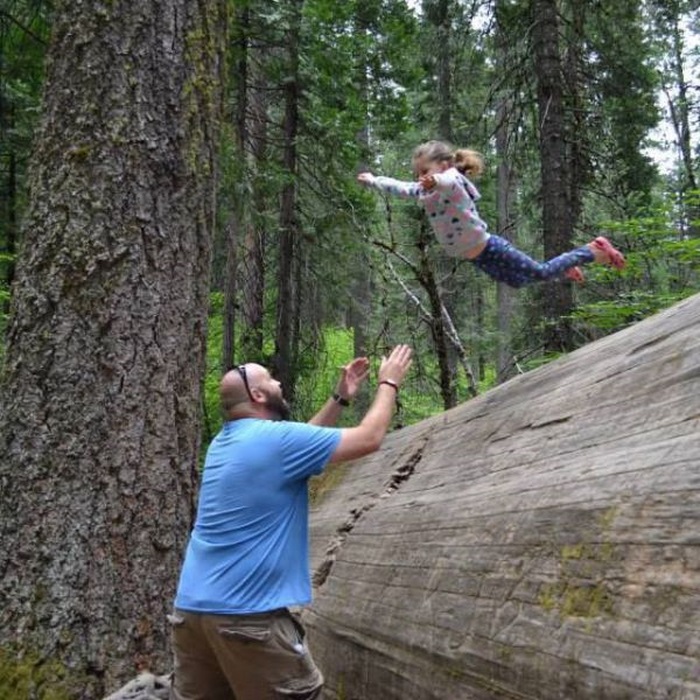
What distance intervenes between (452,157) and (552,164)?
5.25m

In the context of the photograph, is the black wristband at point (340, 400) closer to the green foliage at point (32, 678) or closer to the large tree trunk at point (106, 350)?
the large tree trunk at point (106, 350)

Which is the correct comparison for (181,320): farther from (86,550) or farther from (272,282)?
(272,282)

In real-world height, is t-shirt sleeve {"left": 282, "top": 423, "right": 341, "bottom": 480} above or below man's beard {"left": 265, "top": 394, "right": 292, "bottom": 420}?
below

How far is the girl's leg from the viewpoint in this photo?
5121 millimetres

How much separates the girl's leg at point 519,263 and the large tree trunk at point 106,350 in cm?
195

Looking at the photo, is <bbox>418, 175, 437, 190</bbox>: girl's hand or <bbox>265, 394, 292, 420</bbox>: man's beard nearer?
<bbox>265, 394, 292, 420</bbox>: man's beard

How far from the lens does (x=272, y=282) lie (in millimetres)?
17156

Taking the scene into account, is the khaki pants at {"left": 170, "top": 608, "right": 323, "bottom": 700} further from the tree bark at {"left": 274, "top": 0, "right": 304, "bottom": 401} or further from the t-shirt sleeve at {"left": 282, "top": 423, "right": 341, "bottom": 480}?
the tree bark at {"left": 274, "top": 0, "right": 304, "bottom": 401}

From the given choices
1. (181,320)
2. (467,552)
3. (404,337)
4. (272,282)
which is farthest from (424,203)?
(404,337)

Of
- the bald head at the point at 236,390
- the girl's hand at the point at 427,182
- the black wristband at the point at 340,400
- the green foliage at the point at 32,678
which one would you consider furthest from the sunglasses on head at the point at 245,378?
the girl's hand at the point at 427,182

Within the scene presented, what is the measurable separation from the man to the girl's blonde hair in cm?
250

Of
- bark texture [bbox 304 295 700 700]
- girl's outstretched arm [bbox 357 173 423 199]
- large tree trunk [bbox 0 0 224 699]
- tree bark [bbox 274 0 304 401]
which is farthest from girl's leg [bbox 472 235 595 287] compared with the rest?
tree bark [bbox 274 0 304 401]

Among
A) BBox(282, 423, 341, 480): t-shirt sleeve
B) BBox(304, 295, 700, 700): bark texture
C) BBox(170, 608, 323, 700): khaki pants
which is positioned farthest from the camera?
BBox(282, 423, 341, 480): t-shirt sleeve

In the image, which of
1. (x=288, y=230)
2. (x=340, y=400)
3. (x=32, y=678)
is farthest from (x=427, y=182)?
(x=288, y=230)
